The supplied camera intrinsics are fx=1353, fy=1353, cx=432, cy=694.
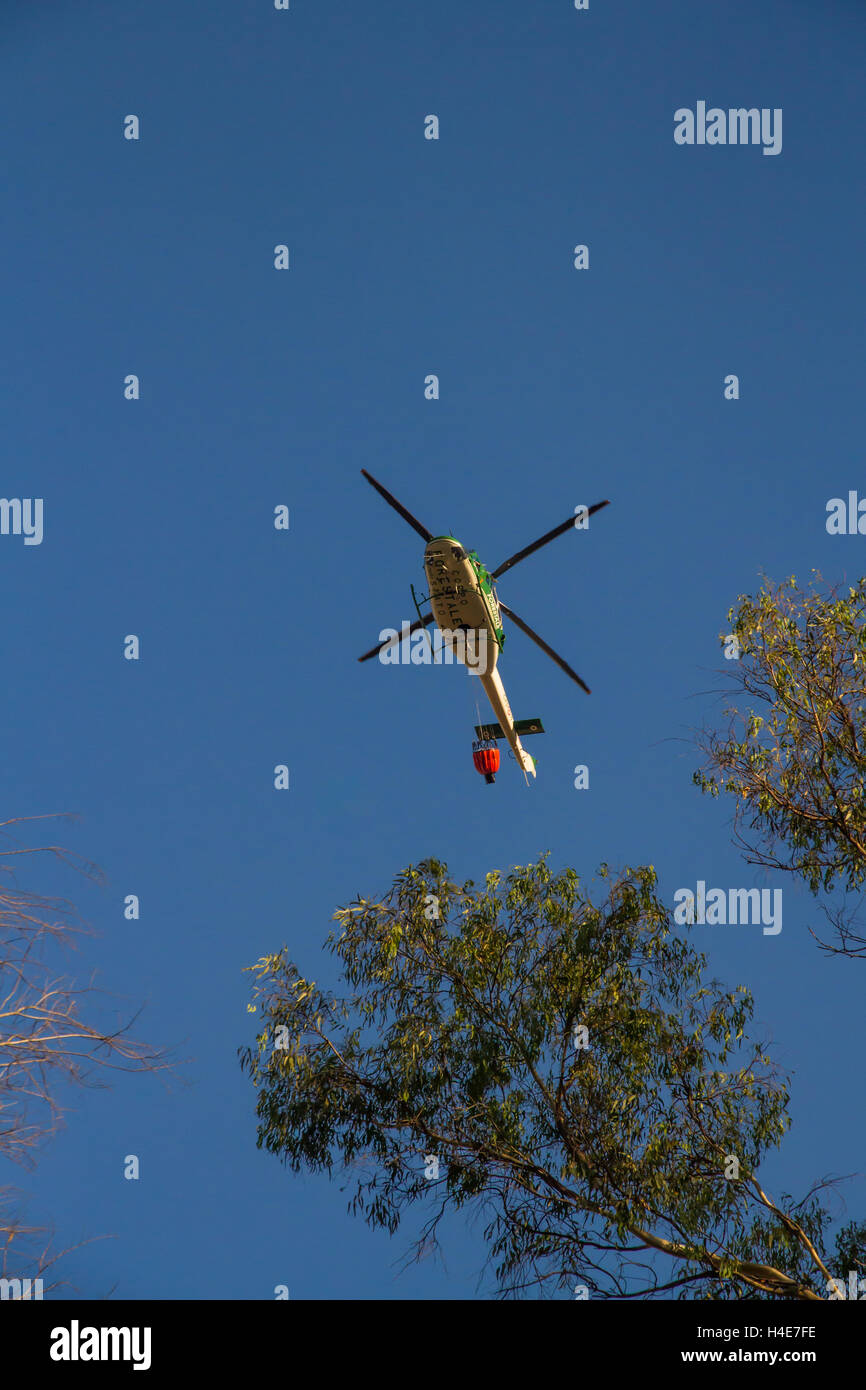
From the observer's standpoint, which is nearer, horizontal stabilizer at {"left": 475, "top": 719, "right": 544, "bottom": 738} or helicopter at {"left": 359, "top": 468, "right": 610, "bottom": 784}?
helicopter at {"left": 359, "top": 468, "right": 610, "bottom": 784}

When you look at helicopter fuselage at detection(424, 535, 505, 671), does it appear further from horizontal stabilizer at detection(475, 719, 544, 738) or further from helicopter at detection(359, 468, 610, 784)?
horizontal stabilizer at detection(475, 719, 544, 738)

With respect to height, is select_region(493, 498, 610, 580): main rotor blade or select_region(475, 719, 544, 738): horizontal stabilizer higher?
select_region(493, 498, 610, 580): main rotor blade

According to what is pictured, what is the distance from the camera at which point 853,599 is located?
12.4 m

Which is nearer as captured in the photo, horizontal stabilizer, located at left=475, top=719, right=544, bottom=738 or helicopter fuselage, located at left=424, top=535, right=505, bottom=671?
helicopter fuselage, located at left=424, top=535, right=505, bottom=671

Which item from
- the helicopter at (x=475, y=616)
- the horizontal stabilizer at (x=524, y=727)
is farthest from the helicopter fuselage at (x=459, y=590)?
the horizontal stabilizer at (x=524, y=727)

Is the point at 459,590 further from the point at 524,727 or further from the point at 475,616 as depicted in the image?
the point at 524,727

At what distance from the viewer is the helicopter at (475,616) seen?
16.5 meters

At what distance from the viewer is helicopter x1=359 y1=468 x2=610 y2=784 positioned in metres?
16.5

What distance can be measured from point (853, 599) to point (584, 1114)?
5222 mm

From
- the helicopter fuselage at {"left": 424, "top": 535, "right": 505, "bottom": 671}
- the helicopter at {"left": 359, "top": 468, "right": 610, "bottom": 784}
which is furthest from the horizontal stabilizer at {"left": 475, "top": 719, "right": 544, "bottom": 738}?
the helicopter fuselage at {"left": 424, "top": 535, "right": 505, "bottom": 671}
